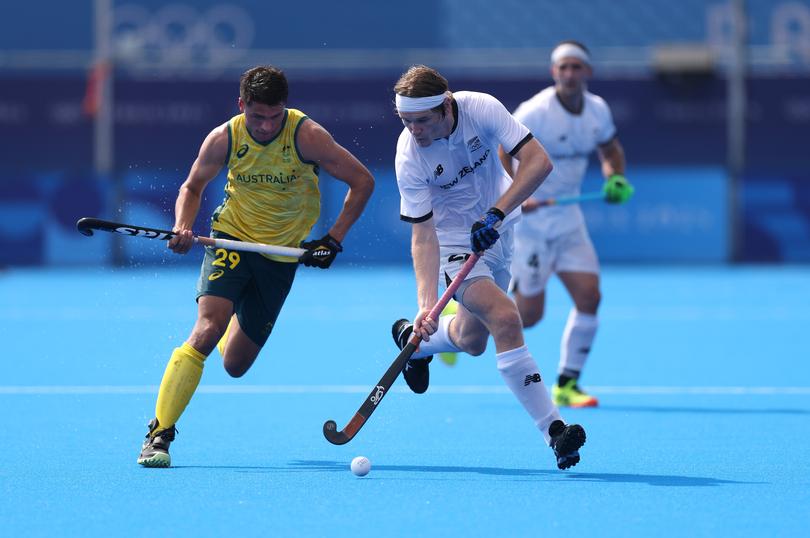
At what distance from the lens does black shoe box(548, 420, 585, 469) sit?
5527 millimetres

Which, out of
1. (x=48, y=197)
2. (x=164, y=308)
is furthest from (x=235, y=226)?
(x=48, y=197)

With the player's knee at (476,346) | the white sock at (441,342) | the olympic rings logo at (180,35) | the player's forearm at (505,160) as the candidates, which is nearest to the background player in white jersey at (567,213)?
the player's forearm at (505,160)

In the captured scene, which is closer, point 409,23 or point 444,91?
point 444,91

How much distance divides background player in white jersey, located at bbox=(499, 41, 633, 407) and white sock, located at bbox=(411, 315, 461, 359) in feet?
4.45

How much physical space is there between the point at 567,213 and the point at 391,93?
10.4m

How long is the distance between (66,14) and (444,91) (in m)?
15.4

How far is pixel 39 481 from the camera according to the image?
5508 millimetres

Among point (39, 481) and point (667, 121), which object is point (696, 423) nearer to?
point (39, 481)

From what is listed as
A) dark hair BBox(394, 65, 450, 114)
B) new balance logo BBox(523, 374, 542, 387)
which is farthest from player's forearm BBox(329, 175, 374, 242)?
new balance logo BBox(523, 374, 542, 387)

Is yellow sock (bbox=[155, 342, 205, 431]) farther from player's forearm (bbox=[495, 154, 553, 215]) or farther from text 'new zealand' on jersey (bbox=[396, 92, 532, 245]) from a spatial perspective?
player's forearm (bbox=[495, 154, 553, 215])

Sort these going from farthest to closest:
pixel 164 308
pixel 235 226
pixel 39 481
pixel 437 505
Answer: pixel 164 308, pixel 235 226, pixel 39 481, pixel 437 505

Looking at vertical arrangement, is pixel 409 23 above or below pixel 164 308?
above

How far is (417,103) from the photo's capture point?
5602 millimetres

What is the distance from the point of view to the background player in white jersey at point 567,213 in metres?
7.97
